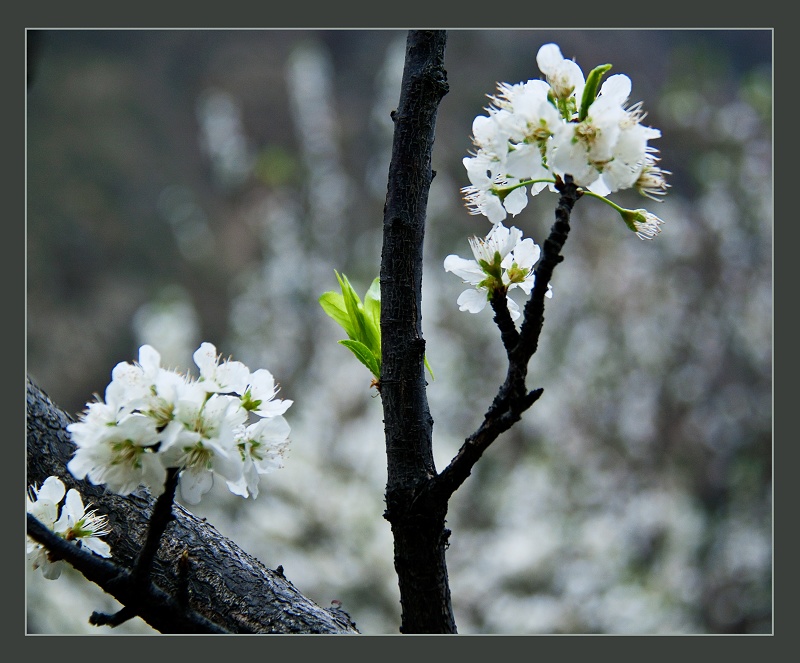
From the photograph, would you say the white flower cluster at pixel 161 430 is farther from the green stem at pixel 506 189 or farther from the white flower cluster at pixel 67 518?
the green stem at pixel 506 189

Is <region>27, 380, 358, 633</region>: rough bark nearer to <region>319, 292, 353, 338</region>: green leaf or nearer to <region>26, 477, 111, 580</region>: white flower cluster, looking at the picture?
<region>26, 477, 111, 580</region>: white flower cluster

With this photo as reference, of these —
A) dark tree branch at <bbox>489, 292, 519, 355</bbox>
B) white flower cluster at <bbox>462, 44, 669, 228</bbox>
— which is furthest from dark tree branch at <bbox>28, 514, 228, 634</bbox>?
white flower cluster at <bbox>462, 44, 669, 228</bbox>

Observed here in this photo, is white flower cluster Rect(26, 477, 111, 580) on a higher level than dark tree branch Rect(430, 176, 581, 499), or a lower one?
lower

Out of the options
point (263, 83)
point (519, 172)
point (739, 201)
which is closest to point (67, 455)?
point (519, 172)

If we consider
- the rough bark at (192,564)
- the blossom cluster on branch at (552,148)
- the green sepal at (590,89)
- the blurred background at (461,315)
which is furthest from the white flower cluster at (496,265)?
the blurred background at (461,315)

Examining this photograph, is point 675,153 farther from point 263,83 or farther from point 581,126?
point 581,126

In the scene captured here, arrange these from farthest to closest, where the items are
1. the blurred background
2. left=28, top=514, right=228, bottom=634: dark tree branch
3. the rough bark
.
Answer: the blurred background
the rough bark
left=28, top=514, right=228, bottom=634: dark tree branch
